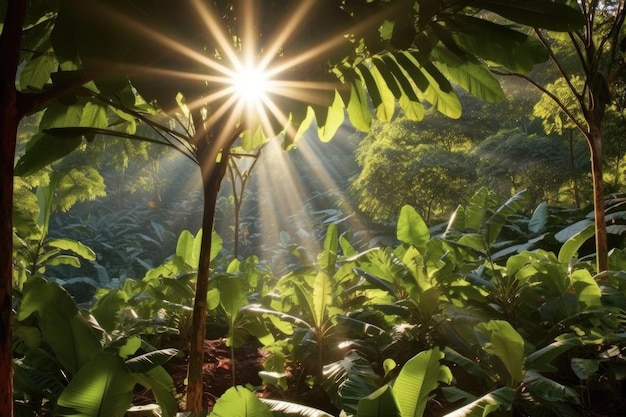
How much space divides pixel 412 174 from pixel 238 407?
9.47 meters

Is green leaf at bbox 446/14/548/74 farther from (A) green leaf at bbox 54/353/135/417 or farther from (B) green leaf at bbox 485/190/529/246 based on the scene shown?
(B) green leaf at bbox 485/190/529/246

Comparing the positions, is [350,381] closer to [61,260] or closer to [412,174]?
[61,260]

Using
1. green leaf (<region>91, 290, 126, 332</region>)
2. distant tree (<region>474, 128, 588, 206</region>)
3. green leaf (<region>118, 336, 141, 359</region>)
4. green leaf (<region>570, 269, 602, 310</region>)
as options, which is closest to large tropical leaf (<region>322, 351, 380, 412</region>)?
green leaf (<region>118, 336, 141, 359</region>)

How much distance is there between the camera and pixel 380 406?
3.52 ft

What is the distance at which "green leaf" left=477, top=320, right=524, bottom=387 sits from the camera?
162 centimetres

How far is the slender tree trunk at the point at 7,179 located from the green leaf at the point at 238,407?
43 cm

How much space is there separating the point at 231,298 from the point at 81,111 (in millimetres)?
1037

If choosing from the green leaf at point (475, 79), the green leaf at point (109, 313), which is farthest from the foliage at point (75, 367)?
the green leaf at point (475, 79)

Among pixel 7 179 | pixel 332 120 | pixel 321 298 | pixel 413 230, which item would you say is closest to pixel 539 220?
pixel 413 230

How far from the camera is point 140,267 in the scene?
1734cm

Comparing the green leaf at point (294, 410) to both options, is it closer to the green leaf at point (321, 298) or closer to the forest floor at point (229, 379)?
the forest floor at point (229, 379)

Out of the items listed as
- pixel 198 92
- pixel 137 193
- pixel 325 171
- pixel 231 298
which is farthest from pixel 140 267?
pixel 198 92

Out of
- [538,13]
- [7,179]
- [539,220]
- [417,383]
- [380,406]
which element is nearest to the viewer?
[7,179]

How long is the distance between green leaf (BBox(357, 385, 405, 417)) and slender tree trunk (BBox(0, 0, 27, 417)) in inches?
29.5
